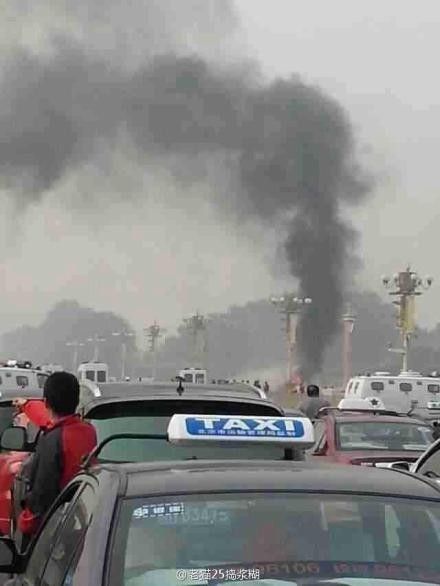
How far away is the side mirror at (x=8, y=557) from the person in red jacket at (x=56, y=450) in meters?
1.54

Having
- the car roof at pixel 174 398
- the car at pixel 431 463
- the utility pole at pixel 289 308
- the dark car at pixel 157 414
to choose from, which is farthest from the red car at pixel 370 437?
the utility pole at pixel 289 308

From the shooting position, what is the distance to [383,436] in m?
14.3

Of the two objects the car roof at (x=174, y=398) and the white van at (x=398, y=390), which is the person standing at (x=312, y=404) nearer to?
the car roof at (x=174, y=398)

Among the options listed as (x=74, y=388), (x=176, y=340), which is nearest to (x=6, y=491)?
(x=74, y=388)

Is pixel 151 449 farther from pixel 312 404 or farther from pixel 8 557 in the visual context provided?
pixel 312 404

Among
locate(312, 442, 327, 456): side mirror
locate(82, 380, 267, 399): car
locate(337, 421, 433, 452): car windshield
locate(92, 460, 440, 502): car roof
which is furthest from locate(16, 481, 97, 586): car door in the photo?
locate(337, 421, 433, 452): car windshield

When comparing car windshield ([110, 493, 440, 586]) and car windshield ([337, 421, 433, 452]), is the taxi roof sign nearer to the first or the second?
car windshield ([110, 493, 440, 586])

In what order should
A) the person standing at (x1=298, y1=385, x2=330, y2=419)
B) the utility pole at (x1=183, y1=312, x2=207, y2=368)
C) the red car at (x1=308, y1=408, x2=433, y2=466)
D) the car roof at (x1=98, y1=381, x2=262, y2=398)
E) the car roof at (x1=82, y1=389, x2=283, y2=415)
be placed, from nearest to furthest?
1. the car roof at (x1=82, y1=389, x2=283, y2=415)
2. the car roof at (x1=98, y1=381, x2=262, y2=398)
3. the red car at (x1=308, y1=408, x2=433, y2=466)
4. the person standing at (x1=298, y1=385, x2=330, y2=419)
5. the utility pole at (x1=183, y1=312, x2=207, y2=368)

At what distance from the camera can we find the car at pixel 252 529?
145 inches

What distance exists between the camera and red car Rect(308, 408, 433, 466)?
13.8 meters

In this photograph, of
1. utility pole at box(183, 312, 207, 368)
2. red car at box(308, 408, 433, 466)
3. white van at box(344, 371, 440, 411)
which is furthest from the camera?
utility pole at box(183, 312, 207, 368)

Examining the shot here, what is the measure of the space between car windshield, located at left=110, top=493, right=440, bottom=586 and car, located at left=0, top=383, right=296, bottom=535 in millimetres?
3156

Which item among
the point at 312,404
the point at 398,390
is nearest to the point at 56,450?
the point at 312,404

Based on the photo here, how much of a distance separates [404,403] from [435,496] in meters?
38.4
